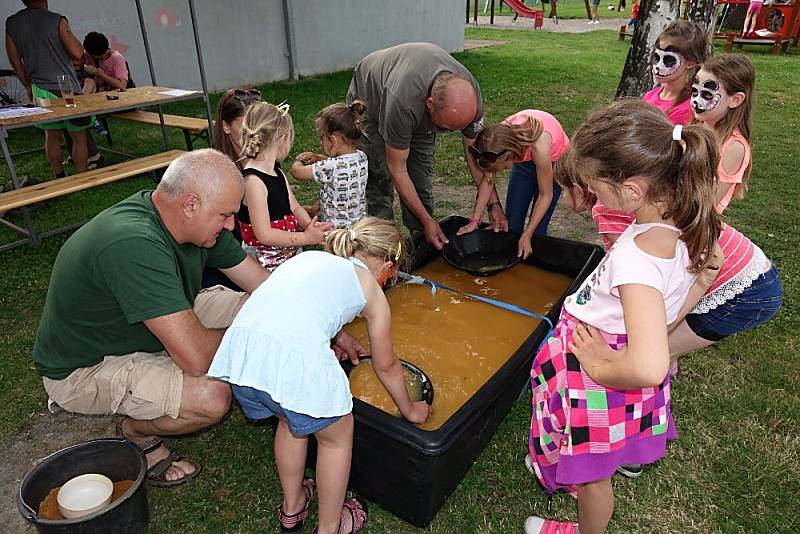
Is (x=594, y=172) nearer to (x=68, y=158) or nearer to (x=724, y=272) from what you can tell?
(x=724, y=272)

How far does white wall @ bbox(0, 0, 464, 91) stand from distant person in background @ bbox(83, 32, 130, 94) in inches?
64.8

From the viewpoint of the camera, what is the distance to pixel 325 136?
300 cm

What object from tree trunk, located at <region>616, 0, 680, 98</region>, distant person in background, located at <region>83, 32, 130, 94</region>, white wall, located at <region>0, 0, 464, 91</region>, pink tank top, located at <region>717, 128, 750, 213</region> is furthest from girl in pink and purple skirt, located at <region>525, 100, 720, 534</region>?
white wall, located at <region>0, 0, 464, 91</region>

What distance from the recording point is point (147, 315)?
183 cm

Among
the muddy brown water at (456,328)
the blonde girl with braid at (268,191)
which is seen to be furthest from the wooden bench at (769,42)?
the blonde girl with braid at (268,191)

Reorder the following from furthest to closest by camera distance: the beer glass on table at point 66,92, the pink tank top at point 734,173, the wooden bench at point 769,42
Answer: the wooden bench at point 769,42, the beer glass on table at point 66,92, the pink tank top at point 734,173

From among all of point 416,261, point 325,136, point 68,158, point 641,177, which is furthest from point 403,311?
point 68,158

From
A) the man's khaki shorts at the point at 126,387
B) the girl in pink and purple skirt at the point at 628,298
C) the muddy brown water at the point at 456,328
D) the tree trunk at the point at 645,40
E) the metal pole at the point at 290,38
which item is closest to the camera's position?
the girl in pink and purple skirt at the point at 628,298

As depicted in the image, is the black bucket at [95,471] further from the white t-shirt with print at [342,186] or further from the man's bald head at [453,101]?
the man's bald head at [453,101]

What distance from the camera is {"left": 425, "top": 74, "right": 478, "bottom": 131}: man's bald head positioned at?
2768 mm

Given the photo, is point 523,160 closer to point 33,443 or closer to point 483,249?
point 483,249

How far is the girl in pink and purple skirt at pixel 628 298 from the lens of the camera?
1.32m

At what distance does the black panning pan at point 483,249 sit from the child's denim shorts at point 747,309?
1.58 metres

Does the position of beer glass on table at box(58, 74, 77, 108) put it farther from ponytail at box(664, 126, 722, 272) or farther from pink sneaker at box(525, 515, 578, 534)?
ponytail at box(664, 126, 722, 272)
